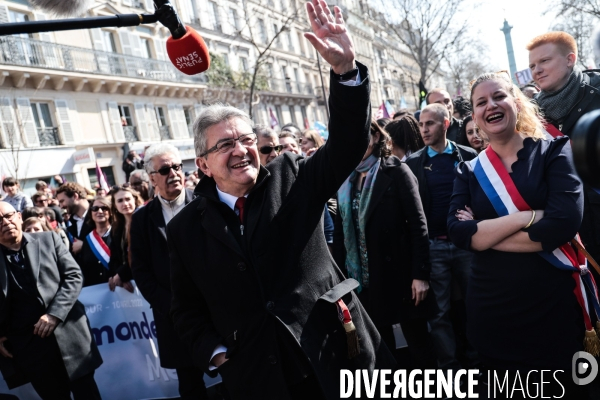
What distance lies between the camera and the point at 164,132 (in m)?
26.3

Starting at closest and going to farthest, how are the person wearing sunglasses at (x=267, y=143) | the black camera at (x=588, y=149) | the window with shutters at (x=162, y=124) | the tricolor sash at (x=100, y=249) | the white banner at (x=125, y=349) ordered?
the black camera at (x=588, y=149), the person wearing sunglasses at (x=267, y=143), the white banner at (x=125, y=349), the tricolor sash at (x=100, y=249), the window with shutters at (x=162, y=124)

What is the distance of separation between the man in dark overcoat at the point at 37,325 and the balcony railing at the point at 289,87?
108 ft

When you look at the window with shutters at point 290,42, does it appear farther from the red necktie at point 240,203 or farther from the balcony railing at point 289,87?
the red necktie at point 240,203

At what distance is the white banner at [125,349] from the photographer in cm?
496

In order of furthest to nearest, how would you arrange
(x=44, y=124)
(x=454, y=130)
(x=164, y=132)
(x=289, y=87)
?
(x=289, y=87)
(x=164, y=132)
(x=44, y=124)
(x=454, y=130)

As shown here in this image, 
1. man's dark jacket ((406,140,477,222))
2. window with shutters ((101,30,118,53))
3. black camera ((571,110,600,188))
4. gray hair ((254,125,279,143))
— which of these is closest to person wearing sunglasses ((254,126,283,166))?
gray hair ((254,125,279,143))

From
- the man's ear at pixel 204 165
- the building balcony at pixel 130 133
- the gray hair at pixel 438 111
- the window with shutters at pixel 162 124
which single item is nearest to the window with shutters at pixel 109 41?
the window with shutters at pixel 162 124

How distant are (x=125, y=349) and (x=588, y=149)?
5063 mm

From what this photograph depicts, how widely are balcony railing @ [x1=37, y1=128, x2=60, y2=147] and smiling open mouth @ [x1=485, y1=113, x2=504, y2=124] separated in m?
20.7

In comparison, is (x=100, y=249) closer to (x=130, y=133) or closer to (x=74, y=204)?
(x=74, y=204)

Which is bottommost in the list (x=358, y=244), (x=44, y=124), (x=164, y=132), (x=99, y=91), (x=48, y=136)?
(x=358, y=244)

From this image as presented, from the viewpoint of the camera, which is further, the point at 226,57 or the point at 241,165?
the point at 226,57

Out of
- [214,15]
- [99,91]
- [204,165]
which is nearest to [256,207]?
[204,165]

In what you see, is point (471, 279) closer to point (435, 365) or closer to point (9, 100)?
point (435, 365)
